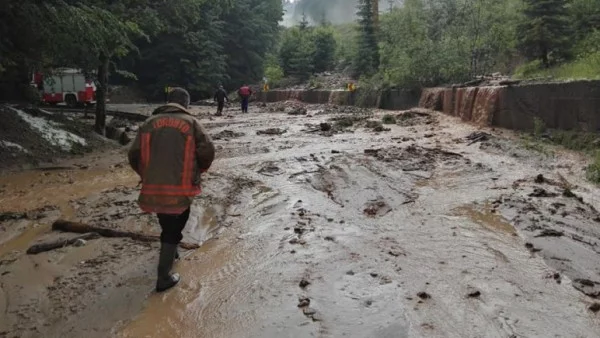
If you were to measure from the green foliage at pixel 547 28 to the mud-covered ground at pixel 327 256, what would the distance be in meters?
7.46

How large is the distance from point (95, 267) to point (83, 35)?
6621 mm

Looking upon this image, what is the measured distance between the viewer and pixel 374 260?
480cm

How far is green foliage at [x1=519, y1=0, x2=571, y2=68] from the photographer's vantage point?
1534 cm

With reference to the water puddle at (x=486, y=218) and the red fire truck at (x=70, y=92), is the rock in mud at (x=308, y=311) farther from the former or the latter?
the red fire truck at (x=70, y=92)

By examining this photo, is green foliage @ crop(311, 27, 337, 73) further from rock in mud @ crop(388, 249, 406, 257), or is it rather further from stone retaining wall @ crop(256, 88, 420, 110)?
rock in mud @ crop(388, 249, 406, 257)

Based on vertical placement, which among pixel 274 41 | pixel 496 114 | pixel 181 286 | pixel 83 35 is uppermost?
pixel 274 41

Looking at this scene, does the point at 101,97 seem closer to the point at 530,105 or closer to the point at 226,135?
the point at 226,135

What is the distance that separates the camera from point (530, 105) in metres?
12.2

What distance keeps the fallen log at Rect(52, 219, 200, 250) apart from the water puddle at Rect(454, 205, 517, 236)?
3472mm

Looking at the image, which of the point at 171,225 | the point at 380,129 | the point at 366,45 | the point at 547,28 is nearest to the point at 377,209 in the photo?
the point at 171,225

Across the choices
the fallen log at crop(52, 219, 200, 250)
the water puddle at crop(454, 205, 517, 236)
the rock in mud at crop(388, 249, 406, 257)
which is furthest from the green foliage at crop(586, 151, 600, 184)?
the fallen log at crop(52, 219, 200, 250)

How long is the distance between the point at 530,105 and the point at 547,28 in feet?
15.4

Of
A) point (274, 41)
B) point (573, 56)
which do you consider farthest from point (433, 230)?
point (274, 41)

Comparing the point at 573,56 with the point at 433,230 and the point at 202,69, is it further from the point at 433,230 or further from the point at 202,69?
the point at 202,69
